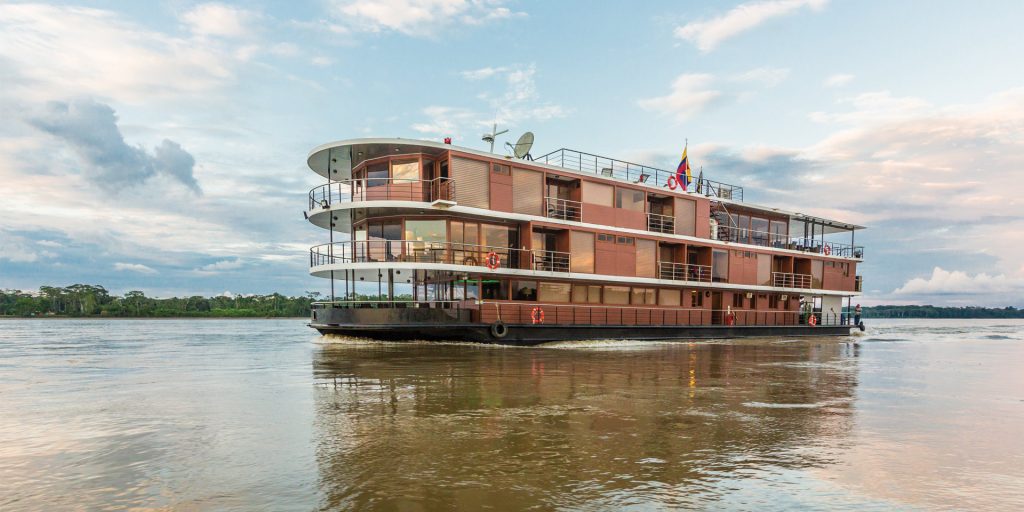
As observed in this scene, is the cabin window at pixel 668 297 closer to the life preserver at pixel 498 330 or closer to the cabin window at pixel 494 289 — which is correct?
the cabin window at pixel 494 289

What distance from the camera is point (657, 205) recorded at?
105 ft

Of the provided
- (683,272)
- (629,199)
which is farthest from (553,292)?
(683,272)

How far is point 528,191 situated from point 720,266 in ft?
45.8

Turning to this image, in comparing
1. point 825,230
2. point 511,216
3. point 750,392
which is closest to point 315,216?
point 511,216

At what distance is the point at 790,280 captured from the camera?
36406 mm

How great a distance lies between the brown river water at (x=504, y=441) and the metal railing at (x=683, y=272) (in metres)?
15.1

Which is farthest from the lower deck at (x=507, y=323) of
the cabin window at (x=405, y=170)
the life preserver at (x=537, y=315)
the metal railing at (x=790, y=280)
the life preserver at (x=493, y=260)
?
the metal railing at (x=790, y=280)

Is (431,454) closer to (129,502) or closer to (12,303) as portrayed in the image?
(129,502)

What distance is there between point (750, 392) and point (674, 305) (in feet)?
63.6

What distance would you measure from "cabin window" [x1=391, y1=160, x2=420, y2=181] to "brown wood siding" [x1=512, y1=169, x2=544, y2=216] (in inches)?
177

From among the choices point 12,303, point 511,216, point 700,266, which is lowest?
point 12,303

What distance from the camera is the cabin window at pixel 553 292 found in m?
25.9

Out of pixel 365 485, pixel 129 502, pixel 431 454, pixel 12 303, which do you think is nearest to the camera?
pixel 129 502

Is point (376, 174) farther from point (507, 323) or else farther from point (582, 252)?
point (582, 252)
